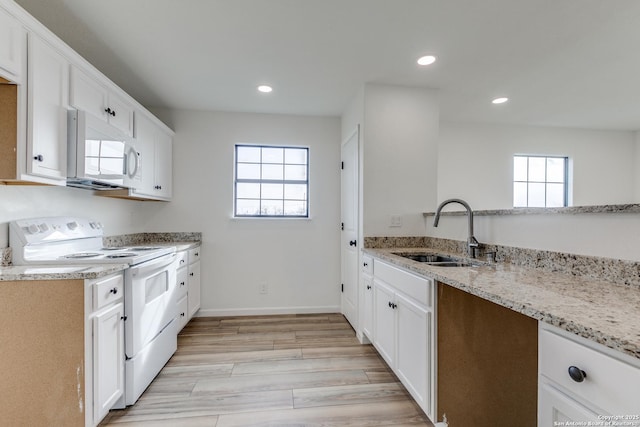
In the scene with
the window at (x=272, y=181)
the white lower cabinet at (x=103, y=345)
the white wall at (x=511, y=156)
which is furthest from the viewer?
the white wall at (x=511, y=156)

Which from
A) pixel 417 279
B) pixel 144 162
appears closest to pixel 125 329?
pixel 144 162

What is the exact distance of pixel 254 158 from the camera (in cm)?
348

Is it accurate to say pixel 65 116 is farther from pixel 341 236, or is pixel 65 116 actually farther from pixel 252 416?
pixel 341 236

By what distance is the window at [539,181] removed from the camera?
13.0 feet

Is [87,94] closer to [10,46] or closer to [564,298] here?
[10,46]

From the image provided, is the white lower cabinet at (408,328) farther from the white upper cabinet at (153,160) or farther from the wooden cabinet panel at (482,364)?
the white upper cabinet at (153,160)

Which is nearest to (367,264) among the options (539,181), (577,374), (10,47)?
(577,374)

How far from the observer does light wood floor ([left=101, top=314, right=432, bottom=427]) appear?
5.40ft

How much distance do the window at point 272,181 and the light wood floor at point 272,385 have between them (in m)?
1.43

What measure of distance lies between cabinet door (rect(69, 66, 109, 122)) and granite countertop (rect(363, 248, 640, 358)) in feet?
7.61

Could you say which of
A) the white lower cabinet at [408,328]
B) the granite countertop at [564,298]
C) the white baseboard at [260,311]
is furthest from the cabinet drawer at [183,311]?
the granite countertop at [564,298]

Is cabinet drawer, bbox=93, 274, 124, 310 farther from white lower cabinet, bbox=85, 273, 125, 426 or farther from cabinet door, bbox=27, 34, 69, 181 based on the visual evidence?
cabinet door, bbox=27, 34, 69, 181

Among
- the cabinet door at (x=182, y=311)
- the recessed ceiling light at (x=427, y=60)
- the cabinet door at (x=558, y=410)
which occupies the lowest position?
the cabinet door at (x=182, y=311)

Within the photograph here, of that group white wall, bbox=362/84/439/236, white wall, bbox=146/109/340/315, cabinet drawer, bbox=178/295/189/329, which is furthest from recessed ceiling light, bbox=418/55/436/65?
cabinet drawer, bbox=178/295/189/329
